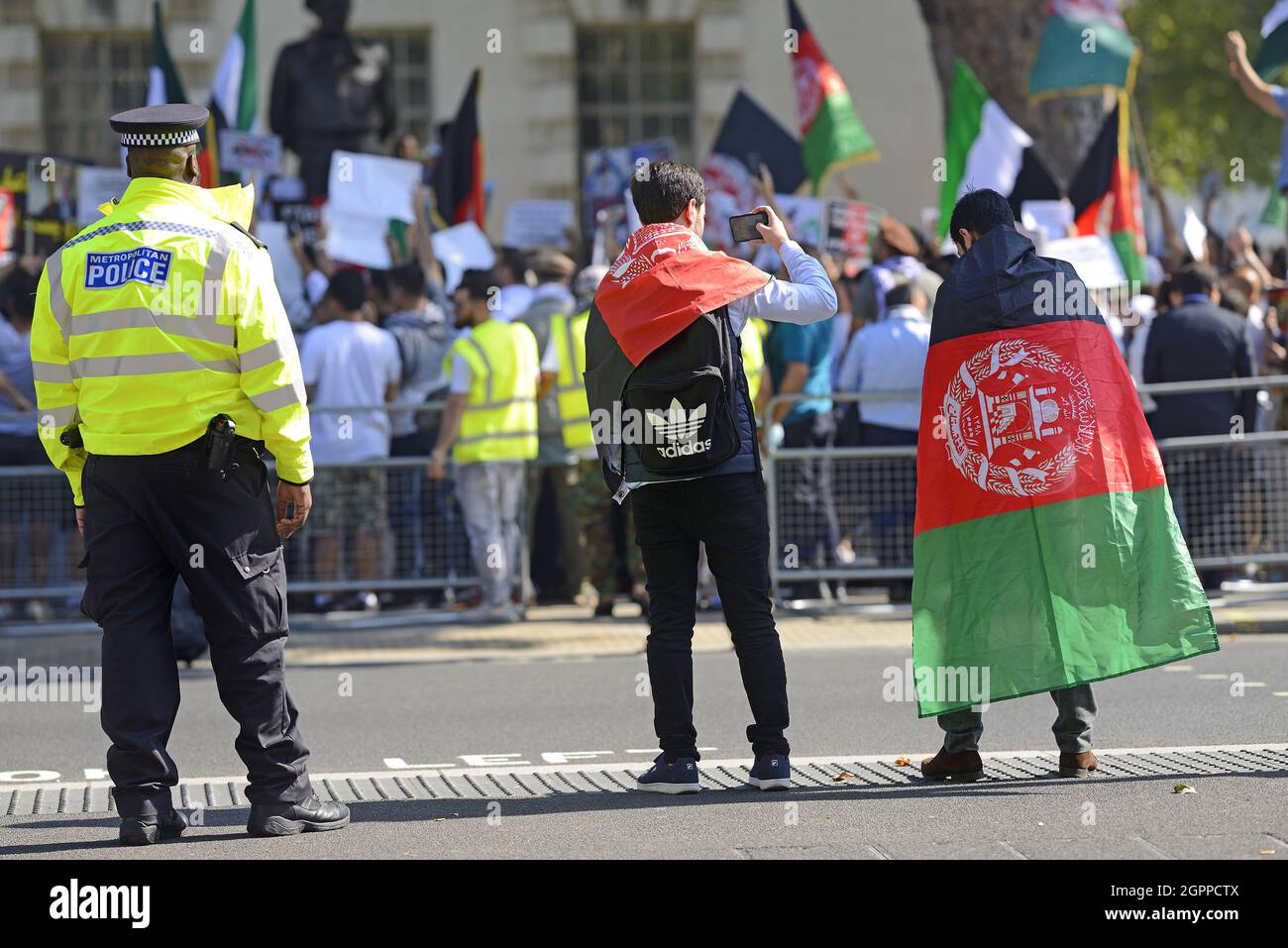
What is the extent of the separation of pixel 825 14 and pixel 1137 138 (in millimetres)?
8549

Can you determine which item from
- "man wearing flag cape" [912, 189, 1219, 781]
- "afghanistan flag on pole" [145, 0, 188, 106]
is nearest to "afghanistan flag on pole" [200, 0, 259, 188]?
"afghanistan flag on pole" [145, 0, 188, 106]

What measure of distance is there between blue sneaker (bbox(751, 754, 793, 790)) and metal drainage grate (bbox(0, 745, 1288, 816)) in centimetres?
10

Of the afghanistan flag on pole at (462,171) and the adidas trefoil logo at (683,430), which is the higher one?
the afghanistan flag on pole at (462,171)

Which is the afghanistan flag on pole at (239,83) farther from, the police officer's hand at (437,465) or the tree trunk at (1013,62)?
the tree trunk at (1013,62)

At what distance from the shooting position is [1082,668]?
6.91m

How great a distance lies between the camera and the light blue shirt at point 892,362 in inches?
497

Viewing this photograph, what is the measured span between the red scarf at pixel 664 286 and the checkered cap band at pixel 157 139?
1471 mm

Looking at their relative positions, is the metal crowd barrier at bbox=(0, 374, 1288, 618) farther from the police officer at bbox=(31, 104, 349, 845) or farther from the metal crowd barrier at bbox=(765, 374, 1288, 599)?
the police officer at bbox=(31, 104, 349, 845)

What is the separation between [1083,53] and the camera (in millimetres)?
16219

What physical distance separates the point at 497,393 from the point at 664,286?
5312 millimetres

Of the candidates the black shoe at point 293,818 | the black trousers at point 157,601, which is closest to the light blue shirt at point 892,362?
the black shoe at point 293,818

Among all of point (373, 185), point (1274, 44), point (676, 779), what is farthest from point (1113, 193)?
point (676, 779)

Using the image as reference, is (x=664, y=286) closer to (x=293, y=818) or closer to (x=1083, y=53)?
(x=293, y=818)
